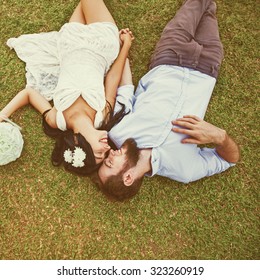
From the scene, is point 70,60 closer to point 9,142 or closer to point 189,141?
point 9,142

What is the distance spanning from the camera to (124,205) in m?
2.90

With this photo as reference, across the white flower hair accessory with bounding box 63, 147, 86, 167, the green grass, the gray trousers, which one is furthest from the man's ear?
the gray trousers

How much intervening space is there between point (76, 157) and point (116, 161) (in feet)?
0.87

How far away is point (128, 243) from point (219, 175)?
0.87 meters

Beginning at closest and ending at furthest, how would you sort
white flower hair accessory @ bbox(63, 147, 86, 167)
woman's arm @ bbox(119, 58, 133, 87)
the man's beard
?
white flower hair accessory @ bbox(63, 147, 86, 167) → the man's beard → woman's arm @ bbox(119, 58, 133, 87)

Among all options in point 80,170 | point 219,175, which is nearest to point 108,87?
point 80,170

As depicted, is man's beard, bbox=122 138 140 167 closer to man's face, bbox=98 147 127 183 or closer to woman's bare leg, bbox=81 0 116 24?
man's face, bbox=98 147 127 183

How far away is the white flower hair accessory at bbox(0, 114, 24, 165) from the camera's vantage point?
105 inches

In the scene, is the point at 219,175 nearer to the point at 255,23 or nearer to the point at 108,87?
the point at 108,87

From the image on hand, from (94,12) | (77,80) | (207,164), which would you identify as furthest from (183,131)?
(94,12)

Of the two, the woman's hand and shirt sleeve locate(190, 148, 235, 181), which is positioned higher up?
the woman's hand

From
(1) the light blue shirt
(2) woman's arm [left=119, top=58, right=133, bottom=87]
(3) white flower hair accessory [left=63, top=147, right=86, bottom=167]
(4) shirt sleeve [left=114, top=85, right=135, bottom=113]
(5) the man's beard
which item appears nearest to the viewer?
(3) white flower hair accessory [left=63, top=147, right=86, bottom=167]
